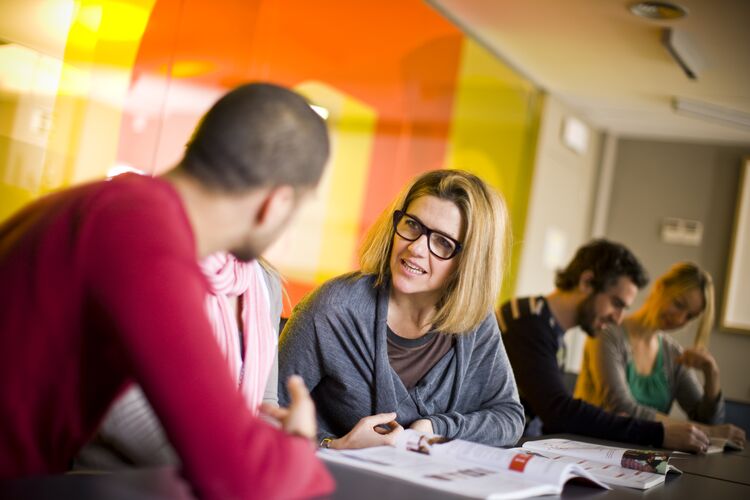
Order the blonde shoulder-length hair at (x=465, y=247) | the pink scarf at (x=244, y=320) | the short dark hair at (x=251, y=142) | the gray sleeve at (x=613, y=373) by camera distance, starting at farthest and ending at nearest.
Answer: the gray sleeve at (x=613, y=373) < the blonde shoulder-length hair at (x=465, y=247) < the pink scarf at (x=244, y=320) < the short dark hair at (x=251, y=142)

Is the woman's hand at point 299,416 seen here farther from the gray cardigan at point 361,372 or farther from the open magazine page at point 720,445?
the open magazine page at point 720,445

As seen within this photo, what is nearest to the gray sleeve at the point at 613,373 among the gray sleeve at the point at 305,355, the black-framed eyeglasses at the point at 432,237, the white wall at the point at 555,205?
the black-framed eyeglasses at the point at 432,237

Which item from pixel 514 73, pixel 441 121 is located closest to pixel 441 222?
pixel 441 121

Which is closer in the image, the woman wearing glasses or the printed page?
the printed page

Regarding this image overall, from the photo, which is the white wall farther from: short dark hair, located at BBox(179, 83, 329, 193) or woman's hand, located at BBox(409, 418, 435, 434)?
short dark hair, located at BBox(179, 83, 329, 193)

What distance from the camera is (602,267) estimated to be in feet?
11.4

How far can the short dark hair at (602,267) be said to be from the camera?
346 cm

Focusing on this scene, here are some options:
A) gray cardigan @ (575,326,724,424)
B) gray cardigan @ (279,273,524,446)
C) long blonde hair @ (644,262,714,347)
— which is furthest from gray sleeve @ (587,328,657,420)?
gray cardigan @ (279,273,524,446)

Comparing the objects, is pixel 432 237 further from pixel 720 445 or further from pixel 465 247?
pixel 720 445

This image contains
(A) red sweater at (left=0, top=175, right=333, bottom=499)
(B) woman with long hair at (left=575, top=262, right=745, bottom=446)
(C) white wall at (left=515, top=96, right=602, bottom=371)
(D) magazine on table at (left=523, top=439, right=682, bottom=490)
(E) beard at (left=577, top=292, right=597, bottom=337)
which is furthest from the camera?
(C) white wall at (left=515, top=96, right=602, bottom=371)

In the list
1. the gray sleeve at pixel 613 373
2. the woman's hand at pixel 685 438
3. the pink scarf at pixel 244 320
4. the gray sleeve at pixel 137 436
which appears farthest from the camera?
the gray sleeve at pixel 613 373

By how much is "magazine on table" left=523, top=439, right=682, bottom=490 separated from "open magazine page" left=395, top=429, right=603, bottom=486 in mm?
226

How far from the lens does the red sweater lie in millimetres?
938

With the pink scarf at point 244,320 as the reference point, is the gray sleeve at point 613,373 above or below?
below
